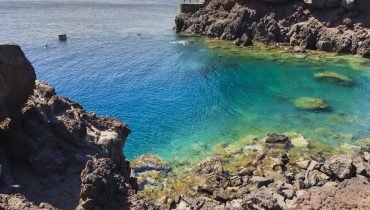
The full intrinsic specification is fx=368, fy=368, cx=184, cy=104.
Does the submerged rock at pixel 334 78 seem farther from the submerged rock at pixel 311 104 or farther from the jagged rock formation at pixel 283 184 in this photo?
the jagged rock formation at pixel 283 184

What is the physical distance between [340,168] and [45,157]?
2874 centimetres

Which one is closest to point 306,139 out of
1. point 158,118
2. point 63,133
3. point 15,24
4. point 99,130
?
point 158,118

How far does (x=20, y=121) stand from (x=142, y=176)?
61.9 ft

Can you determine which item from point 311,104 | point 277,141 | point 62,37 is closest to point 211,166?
point 277,141

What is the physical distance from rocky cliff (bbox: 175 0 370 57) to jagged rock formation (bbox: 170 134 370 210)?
166 feet

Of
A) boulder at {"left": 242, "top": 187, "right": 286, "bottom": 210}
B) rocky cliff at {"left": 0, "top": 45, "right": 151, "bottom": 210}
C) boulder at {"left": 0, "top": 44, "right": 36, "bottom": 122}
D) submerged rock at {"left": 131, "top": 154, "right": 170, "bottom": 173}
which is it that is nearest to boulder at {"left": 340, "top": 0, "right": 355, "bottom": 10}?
submerged rock at {"left": 131, "top": 154, "right": 170, "bottom": 173}

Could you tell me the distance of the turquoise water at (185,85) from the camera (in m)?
53.7

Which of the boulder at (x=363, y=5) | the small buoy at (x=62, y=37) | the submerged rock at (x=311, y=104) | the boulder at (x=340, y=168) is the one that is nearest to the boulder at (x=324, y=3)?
the boulder at (x=363, y=5)

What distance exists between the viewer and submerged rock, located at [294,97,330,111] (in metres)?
61.0

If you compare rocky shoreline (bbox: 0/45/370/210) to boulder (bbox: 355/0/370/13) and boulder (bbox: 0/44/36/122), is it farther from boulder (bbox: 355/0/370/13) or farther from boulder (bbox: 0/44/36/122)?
boulder (bbox: 355/0/370/13)

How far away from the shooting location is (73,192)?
24.2m

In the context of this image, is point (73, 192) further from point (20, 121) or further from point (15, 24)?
point (15, 24)

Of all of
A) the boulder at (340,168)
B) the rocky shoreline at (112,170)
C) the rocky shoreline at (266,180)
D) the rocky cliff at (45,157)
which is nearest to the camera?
the rocky cliff at (45,157)

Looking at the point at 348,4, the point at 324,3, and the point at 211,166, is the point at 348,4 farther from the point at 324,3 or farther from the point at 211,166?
the point at 211,166
